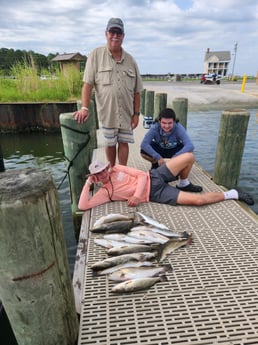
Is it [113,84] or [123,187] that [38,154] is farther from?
[123,187]

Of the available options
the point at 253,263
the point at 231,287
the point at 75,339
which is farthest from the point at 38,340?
the point at 253,263

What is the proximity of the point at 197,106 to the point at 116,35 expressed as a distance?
16189mm

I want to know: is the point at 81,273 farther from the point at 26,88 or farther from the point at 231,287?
the point at 26,88

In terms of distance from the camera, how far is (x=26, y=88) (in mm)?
13367

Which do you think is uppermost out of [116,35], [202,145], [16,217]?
[116,35]

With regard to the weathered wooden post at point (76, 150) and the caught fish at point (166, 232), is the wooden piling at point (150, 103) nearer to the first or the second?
the weathered wooden post at point (76, 150)

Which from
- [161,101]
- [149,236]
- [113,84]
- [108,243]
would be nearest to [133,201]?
[149,236]

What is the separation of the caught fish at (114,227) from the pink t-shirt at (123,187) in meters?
0.61

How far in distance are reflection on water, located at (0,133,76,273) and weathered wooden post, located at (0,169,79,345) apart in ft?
13.8

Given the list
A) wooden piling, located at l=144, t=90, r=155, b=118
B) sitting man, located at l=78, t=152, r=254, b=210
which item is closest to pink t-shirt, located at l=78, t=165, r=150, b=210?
sitting man, located at l=78, t=152, r=254, b=210

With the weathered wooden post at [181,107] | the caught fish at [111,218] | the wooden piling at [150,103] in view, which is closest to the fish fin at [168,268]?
the caught fish at [111,218]

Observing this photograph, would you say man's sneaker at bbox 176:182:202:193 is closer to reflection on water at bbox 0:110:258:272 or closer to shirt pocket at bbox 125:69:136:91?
shirt pocket at bbox 125:69:136:91

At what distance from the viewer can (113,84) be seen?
3848mm

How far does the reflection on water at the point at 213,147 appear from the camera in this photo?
6.54 m
